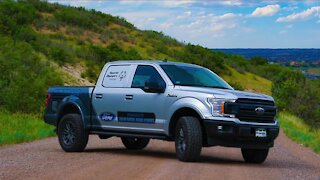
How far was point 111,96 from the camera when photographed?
14.9m

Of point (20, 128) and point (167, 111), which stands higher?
point (167, 111)

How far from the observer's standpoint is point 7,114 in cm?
2633

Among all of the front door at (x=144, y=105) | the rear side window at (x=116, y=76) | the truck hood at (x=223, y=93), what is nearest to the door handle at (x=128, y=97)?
the front door at (x=144, y=105)

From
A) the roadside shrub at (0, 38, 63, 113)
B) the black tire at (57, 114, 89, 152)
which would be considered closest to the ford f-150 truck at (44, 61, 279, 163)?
the black tire at (57, 114, 89, 152)

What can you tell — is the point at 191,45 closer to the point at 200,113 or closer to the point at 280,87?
the point at 280,87

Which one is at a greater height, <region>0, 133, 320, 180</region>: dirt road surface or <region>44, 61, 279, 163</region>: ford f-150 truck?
<region>44, 61, 279, 163</region>: ford f-150 truck

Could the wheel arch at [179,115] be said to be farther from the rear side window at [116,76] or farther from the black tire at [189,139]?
the rear side window at [116,76]

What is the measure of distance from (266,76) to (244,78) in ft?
41.5

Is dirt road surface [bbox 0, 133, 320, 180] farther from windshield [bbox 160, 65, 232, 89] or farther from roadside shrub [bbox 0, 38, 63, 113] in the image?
roadside shrub [bbox 0, 38, 63, 113]

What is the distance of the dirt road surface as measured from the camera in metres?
11.5

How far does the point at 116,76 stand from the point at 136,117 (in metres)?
1.21

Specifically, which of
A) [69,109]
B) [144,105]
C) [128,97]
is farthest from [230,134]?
[69,109]

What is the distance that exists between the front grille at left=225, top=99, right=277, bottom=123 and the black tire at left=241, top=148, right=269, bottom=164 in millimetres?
783

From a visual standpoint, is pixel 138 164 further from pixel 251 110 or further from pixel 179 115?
pixel 251 110
